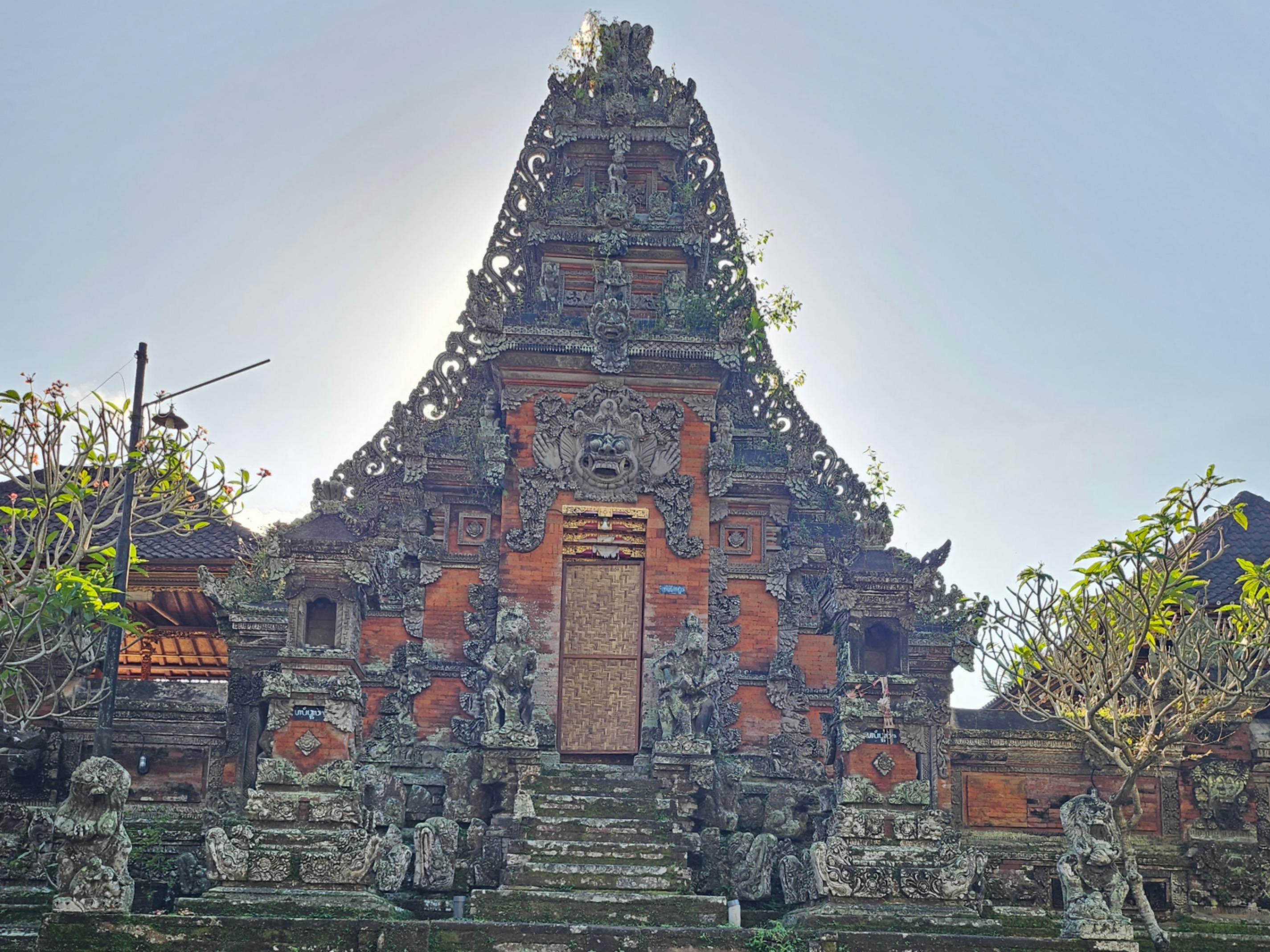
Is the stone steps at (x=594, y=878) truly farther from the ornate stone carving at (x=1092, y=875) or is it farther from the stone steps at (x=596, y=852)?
the ornate stone carving at (x=1092, y=875)

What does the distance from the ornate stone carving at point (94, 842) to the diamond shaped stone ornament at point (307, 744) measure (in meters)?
2.41

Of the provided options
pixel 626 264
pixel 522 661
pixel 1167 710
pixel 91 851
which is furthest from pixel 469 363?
pixel 1167 710

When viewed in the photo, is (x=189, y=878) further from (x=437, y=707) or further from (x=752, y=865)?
(x=752, y=865)

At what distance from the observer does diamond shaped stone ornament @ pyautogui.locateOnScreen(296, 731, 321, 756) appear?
17.9m

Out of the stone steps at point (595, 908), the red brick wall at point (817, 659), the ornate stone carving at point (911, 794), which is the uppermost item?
the red brick wall at point (817, 659)

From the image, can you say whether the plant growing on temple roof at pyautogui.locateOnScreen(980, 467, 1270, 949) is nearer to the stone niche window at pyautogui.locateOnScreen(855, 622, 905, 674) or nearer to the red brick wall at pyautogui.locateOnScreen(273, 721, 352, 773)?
the stone niche window at pyautogui.locateOnScreen(855, 622, 905, 674)

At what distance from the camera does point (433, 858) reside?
17781 millimetres

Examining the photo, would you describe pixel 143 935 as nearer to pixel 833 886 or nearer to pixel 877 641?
pixel 833 886

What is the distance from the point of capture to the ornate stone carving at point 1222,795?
19312 mm

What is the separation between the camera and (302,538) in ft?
65.5

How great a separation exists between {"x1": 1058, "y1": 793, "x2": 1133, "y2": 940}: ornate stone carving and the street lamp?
10233mm

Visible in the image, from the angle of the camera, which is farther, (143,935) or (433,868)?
(433,868)

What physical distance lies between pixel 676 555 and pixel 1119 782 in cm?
649

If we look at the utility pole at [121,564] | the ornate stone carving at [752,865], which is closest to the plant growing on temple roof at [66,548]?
the utility pole at [121,564]
